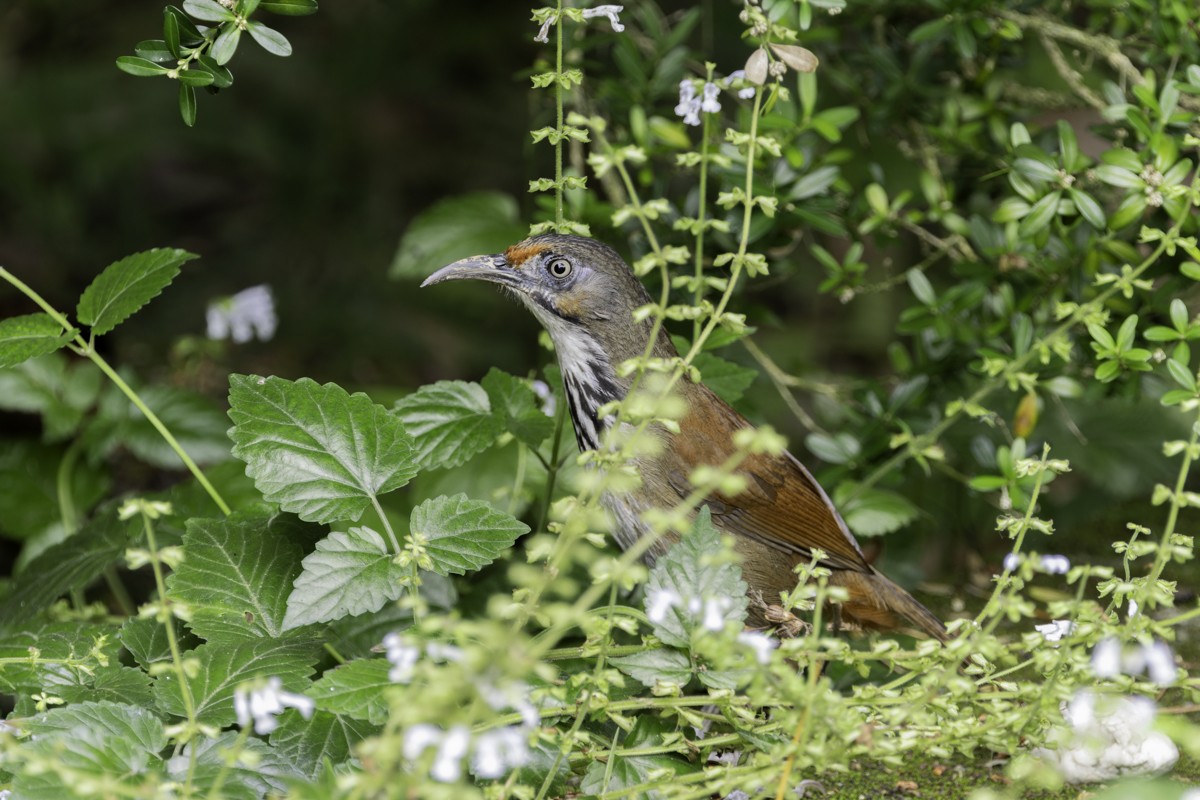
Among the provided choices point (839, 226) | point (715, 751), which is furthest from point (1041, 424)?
point (715, 751)

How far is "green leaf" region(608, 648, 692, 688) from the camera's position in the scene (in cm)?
246

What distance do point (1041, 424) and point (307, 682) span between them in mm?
3194

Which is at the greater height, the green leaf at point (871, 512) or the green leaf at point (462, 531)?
the green leaf at point (462, 531)

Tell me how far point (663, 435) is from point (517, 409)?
363mm

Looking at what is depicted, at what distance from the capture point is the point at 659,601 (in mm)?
2102

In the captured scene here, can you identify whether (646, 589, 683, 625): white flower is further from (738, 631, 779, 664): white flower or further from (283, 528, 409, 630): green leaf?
(283, 528, 409, 630): green leaf

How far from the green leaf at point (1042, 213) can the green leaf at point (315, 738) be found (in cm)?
198

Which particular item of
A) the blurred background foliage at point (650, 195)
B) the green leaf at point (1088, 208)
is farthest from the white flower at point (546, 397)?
the green leaf at point (1088, 208)

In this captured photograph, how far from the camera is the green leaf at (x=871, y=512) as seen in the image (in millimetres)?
3576

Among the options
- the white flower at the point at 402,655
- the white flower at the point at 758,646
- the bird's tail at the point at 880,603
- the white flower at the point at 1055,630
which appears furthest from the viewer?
the bird's tail at the point at 880,603

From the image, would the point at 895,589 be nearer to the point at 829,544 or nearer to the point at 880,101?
the point at 829,544

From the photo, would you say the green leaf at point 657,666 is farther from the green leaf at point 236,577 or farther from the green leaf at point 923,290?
the green leaf at point 923,290

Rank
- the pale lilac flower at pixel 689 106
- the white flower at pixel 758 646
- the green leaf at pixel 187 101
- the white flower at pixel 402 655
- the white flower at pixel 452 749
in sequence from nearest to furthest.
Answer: the white flower at pixel 452 749, the white flower at pixel 402 655, the white flower at pixel 758 646, the pale lilac flower at pixel 689 106, the green leaf at pixel 187 101

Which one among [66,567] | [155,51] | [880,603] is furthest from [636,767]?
[155,51]
